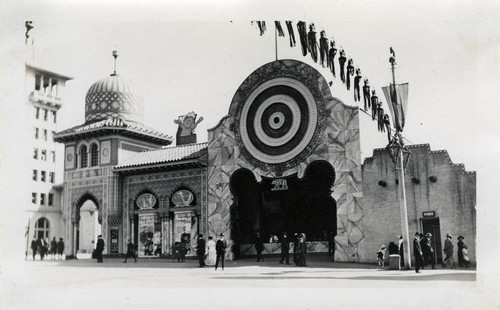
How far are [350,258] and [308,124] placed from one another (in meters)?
7.00

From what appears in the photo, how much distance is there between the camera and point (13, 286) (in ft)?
50.4

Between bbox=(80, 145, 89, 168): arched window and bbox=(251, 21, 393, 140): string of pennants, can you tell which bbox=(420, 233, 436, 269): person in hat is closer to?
bbox=(251, 21, 393, 140): string of pennants

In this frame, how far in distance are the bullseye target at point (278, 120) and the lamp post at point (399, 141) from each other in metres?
5.21

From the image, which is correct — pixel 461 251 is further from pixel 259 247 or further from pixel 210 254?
pixel 210 254

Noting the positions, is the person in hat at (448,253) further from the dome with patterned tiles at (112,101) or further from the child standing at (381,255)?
the dome with patterned tiles at (112,101)

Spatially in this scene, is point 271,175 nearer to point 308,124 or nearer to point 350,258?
point 308,124

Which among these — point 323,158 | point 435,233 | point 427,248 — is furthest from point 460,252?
point 323,158

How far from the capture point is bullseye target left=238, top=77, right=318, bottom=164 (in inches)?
1064

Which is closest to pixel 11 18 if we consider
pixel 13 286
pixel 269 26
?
pixel 13 286

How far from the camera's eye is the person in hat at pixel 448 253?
21781mm

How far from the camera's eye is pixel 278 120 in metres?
27.9

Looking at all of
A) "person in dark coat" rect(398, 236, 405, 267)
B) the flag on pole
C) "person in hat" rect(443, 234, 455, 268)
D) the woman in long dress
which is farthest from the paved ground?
the woman in long dress

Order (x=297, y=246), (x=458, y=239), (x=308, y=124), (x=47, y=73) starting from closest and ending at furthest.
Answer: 1. (x=47, y=73)
2. (x=458, y=239)
3. (x=297, y=246)
4. (x=308, y=124)

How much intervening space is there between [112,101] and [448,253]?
2464 cm
